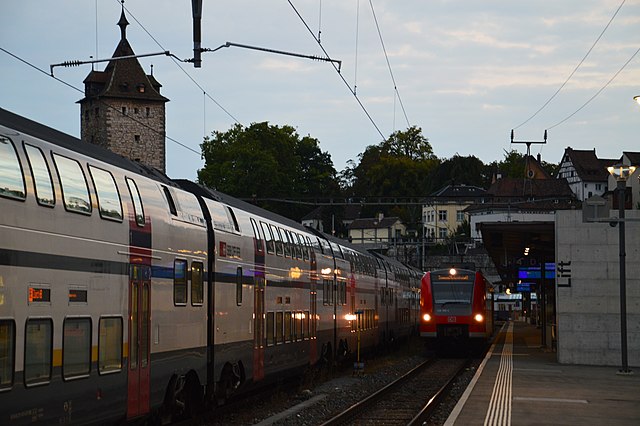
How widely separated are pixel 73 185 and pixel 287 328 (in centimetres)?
1203

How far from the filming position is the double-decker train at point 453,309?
3822 centimetres

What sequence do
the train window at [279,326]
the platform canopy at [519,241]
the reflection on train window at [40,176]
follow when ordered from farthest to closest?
the platform canopy at [519,241] < the train window at [279,326] < the reflection on train window at [40,176]

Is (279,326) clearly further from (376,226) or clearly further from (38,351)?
(376,226)

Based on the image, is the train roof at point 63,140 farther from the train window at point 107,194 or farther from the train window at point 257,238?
the train window at point 257,238

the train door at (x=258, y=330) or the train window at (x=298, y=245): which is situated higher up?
the train window at (x=298, y=245)

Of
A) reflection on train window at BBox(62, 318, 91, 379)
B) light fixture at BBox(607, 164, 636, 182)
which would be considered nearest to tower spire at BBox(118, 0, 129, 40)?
light fixture at BBox(607, 164, 636, 182)

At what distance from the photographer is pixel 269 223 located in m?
22.3

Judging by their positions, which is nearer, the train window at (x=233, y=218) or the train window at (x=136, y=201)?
the train window at (x=136, y=201)

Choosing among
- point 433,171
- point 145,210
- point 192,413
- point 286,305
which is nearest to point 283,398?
point 286,305

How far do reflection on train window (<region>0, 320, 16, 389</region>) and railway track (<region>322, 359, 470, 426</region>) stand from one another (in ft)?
25.6

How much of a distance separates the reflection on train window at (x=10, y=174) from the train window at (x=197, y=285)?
5798 millimetres

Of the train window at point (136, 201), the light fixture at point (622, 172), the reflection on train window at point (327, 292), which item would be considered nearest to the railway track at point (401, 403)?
the reflection on train window at point (327, 292)

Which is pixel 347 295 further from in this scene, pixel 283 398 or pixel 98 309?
pixel 98 309

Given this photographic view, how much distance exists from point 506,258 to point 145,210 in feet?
133
